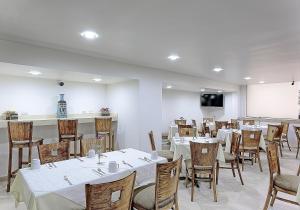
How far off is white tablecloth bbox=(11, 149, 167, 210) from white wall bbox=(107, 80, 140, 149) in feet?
6.69

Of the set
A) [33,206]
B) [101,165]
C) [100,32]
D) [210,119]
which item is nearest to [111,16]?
[100,32]

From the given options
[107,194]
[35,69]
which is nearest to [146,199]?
[107,194]

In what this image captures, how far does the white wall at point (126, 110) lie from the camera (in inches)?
180

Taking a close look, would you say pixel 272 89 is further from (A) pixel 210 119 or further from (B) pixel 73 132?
(B) pixel 73 132

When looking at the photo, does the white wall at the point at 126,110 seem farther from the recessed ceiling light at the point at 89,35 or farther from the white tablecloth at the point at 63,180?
the white tablecloth at the point at 63,180

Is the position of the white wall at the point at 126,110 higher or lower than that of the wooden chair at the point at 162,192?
higher

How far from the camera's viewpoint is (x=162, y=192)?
1.91 meters

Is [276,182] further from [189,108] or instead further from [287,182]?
[189,108]

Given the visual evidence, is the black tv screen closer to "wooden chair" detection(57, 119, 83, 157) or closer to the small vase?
the small vase

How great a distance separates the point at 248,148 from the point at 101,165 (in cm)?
328

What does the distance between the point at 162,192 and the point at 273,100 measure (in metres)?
7.39

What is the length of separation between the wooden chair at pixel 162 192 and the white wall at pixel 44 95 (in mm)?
3245

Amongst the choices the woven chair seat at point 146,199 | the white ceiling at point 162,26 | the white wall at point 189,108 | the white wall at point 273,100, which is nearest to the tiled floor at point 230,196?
the woven chair seat at point 146,199

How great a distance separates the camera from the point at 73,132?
381 centimetres
